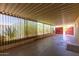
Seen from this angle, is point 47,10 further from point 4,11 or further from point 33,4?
point 4,11

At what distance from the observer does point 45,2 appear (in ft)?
6.55

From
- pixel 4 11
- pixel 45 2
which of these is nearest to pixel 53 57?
→ pixel 45 2

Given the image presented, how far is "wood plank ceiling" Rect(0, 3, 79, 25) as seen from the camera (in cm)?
198

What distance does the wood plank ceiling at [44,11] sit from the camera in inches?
77.9

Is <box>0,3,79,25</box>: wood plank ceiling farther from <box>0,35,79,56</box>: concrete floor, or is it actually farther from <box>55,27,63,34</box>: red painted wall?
<box>0,35,79,56</box>: concrete floor

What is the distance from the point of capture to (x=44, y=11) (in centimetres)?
205

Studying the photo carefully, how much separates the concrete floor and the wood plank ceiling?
10.3 inches

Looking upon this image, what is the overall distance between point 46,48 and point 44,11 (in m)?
0.53

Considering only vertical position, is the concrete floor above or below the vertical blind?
below

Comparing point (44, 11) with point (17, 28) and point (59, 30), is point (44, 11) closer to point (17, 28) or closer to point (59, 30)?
point (59, 30)

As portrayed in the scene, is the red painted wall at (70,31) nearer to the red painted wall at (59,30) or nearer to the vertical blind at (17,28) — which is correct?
the red painted wall at (59,30)

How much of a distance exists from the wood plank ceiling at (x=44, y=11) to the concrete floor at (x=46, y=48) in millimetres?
262

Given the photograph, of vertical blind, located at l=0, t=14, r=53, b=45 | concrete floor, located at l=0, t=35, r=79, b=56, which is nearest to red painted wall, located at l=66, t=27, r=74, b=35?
concrete floor, located at l=0, t=35, r=79, b=56

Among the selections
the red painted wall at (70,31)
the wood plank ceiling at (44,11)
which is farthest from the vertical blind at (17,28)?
the red painted wall at (70,31)
